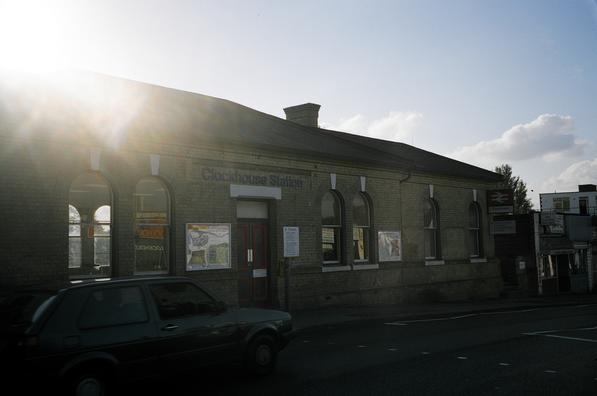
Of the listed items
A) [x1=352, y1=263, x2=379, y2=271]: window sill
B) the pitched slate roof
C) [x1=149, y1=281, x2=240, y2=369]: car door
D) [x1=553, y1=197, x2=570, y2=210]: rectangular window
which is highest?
[x1=553, y1=197, x2=570, y2=210]: rectangular window

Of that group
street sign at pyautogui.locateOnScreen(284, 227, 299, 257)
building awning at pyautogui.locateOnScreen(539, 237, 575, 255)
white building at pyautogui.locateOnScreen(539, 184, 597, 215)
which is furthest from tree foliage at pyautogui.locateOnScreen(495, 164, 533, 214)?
street sign at pyautogui.locateOnScreen(284, 227, 299, 257)

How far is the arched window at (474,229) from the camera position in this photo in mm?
25016

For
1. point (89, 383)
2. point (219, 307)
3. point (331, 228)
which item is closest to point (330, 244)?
point (331, 228)

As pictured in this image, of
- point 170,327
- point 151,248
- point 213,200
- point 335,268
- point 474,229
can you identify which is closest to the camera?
point 170,327

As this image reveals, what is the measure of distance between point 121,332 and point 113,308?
30 centimetres

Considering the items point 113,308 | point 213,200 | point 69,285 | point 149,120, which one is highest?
point 149,120

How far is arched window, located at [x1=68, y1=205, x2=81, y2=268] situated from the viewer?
41.6 ft

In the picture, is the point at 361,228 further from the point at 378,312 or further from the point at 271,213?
the point at 271,213

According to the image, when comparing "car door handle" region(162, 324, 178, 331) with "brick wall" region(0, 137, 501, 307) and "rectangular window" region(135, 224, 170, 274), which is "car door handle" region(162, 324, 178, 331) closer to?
"brick wall" region(0, 137, 501, 307)

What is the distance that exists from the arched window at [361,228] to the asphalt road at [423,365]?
19.3ft

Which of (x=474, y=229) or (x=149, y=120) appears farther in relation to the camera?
(x=474, y=229)

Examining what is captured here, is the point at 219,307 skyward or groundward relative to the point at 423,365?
skyward

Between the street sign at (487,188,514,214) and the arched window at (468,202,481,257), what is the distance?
55cm

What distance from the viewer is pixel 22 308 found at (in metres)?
6.52
